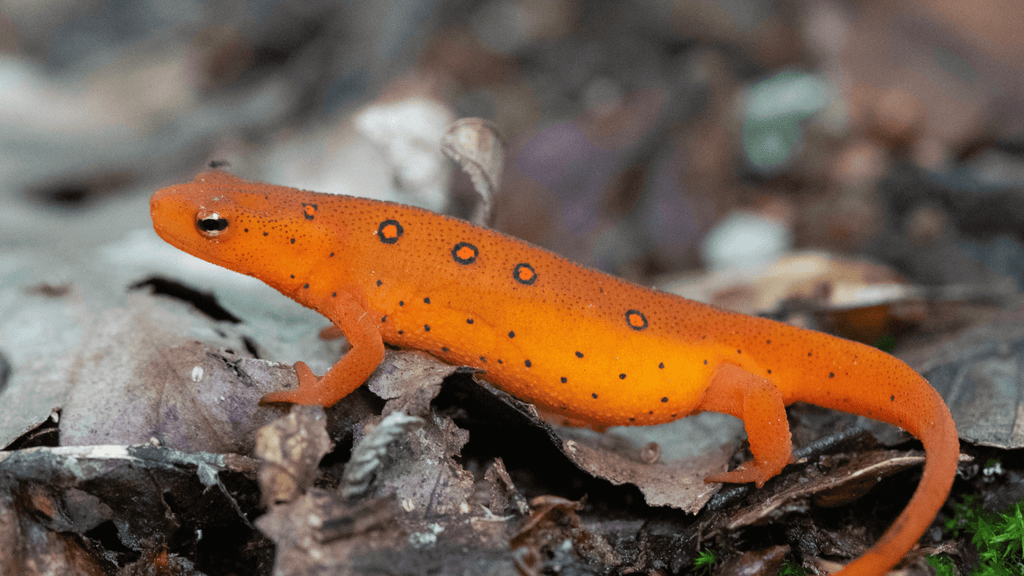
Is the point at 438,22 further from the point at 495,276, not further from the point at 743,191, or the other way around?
the point at 495,276

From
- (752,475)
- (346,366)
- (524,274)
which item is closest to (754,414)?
(752,475)

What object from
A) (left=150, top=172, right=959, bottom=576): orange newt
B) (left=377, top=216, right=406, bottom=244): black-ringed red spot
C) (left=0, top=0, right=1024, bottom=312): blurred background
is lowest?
(left=150, top=172, right=959, bottom=576): orange newt

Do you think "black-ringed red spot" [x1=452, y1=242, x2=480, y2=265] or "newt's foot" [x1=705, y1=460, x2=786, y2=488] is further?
"black-ringed red spot" [x1=452, y1=242, x2=480, y2=265]

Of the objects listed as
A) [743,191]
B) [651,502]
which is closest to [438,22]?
[743,191]

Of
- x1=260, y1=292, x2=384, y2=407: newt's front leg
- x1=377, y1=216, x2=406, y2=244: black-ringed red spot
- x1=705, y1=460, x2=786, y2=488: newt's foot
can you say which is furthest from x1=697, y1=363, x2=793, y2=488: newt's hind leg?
x1=377, y1=216, x2=406, y2=244: black-ringed red spot

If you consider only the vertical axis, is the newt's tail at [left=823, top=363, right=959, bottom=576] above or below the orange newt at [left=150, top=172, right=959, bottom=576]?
below

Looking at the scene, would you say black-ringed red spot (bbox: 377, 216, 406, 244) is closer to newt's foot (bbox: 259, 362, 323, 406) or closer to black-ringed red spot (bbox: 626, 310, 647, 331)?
newt's foot (bbox: 259, 362, 323, 406)

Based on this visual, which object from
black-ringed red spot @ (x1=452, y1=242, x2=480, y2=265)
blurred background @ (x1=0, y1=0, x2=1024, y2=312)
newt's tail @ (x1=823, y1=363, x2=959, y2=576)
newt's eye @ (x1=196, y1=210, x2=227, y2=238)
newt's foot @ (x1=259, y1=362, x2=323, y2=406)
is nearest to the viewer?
newt's tail @ (x1=823, y1=363, x2=959, y2=576)

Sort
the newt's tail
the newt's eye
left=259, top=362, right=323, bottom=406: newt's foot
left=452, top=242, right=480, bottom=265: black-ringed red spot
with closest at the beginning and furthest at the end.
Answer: the newt's tail, left=259, top=362, right=323, bottom=406: newt's foot, the newt's eye, left=452, top=242, right=480, bottom=265: black-ringed red spot

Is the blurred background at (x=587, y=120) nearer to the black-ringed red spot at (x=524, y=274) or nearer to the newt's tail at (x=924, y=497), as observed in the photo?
Answer: the black-ringed red spot at (x=524, y=274)
